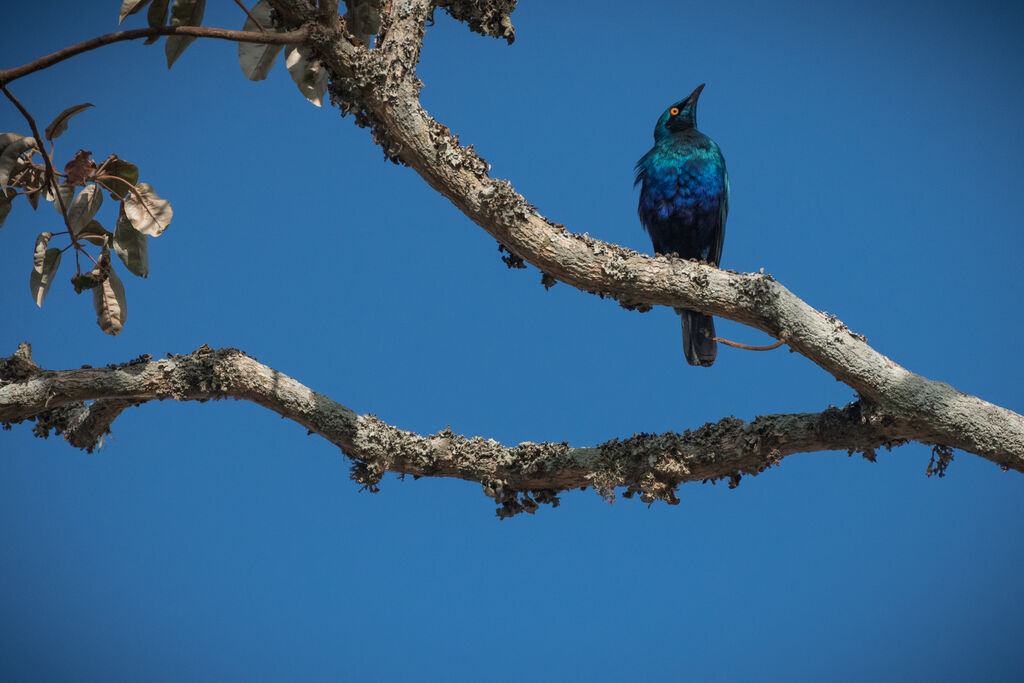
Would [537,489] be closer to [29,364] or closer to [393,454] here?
[393,454]

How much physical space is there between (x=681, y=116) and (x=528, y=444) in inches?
156

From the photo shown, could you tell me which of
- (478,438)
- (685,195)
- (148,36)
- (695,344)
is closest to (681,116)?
(685,195)

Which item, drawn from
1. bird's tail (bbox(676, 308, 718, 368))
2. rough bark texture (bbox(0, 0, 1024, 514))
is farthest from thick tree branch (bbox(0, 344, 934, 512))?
bird's tail (bbox(676, 308, 718, 368))

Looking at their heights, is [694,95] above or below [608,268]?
above

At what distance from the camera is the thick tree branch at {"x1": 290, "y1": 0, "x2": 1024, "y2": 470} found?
3.01m

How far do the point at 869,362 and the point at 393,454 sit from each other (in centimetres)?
174

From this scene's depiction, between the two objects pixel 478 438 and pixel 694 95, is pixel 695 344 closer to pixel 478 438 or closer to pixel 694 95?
pixel 478 438

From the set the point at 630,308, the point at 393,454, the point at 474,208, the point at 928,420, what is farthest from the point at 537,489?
the point at 928,420

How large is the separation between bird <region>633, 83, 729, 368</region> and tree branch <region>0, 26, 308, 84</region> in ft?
11.7

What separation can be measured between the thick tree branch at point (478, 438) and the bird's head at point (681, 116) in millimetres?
3809

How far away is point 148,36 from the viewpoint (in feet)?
9.32

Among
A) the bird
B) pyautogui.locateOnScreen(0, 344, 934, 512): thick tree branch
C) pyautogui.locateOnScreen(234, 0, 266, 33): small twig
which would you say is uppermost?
the bird

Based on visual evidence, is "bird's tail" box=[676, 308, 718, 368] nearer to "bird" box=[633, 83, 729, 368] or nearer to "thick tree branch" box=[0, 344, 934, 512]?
"bird" box=[633, 83, 729, 368]

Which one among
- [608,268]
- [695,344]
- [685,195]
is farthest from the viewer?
[685,195]
